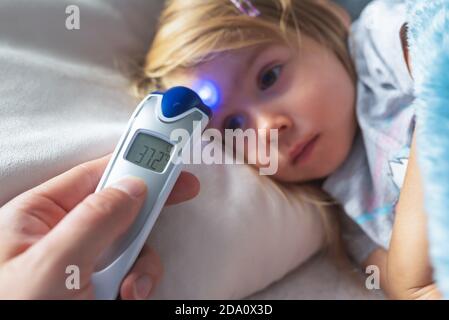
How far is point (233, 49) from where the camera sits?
729 millimetres

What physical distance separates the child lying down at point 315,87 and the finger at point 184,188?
0.18 meters

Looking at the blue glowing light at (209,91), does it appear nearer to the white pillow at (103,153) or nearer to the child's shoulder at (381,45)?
the white pillow at (103,153)

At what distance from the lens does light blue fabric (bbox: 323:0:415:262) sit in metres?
0.69

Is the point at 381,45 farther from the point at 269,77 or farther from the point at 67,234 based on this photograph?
the point at 67,234

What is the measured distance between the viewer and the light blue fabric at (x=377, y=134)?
0.69 m

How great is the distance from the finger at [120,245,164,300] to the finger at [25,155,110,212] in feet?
0.31

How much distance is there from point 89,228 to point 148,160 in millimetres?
126

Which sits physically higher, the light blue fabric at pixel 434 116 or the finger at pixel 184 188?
the light blue fabric at pixel 434 116

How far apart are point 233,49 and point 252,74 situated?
A: 0.05 metres

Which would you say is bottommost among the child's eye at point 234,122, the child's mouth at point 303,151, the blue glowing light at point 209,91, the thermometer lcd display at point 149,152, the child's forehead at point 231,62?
the child's mouth at point 303,151

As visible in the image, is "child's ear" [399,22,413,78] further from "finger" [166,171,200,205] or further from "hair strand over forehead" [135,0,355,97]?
"finger" [166,171,200,205]

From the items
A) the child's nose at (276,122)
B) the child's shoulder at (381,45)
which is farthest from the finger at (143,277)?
the child's shoulder at (381,45)
